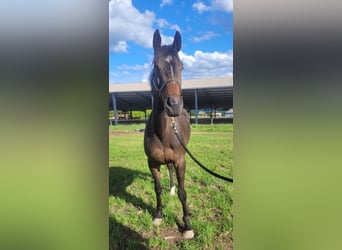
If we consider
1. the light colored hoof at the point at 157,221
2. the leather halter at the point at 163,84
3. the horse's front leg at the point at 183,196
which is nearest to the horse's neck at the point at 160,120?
the leather halter at the point at 163,84

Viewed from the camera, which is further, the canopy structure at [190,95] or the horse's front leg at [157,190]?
the horse's front leg at [157,190]

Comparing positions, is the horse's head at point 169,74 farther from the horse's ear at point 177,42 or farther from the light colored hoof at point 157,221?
the light colored hoof at point 157,221

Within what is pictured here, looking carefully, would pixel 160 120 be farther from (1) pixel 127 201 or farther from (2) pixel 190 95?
(1) pixel 127 201

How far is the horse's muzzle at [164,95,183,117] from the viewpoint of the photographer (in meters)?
1.54

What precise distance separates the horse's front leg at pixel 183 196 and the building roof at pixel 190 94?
0.39m

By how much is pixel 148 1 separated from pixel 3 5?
1.11 m

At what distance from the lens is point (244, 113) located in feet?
5.26

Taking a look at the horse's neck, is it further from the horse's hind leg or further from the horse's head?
the horse's hind leg

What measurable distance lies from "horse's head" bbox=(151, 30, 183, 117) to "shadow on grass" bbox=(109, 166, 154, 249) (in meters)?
0.60

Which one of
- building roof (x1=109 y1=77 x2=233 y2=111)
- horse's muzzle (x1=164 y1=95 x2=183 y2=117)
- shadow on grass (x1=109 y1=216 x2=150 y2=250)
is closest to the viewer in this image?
horse's muzzle (x1=164 y1=95 x2=183 y2=117)

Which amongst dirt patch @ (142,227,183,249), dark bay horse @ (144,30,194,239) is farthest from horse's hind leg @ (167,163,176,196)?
dirt patch @ (142,227,183,249)

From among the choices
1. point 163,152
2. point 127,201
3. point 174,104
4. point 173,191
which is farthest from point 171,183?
point 174,104

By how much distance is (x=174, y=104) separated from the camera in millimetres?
1542

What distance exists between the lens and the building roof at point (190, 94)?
165 cm
